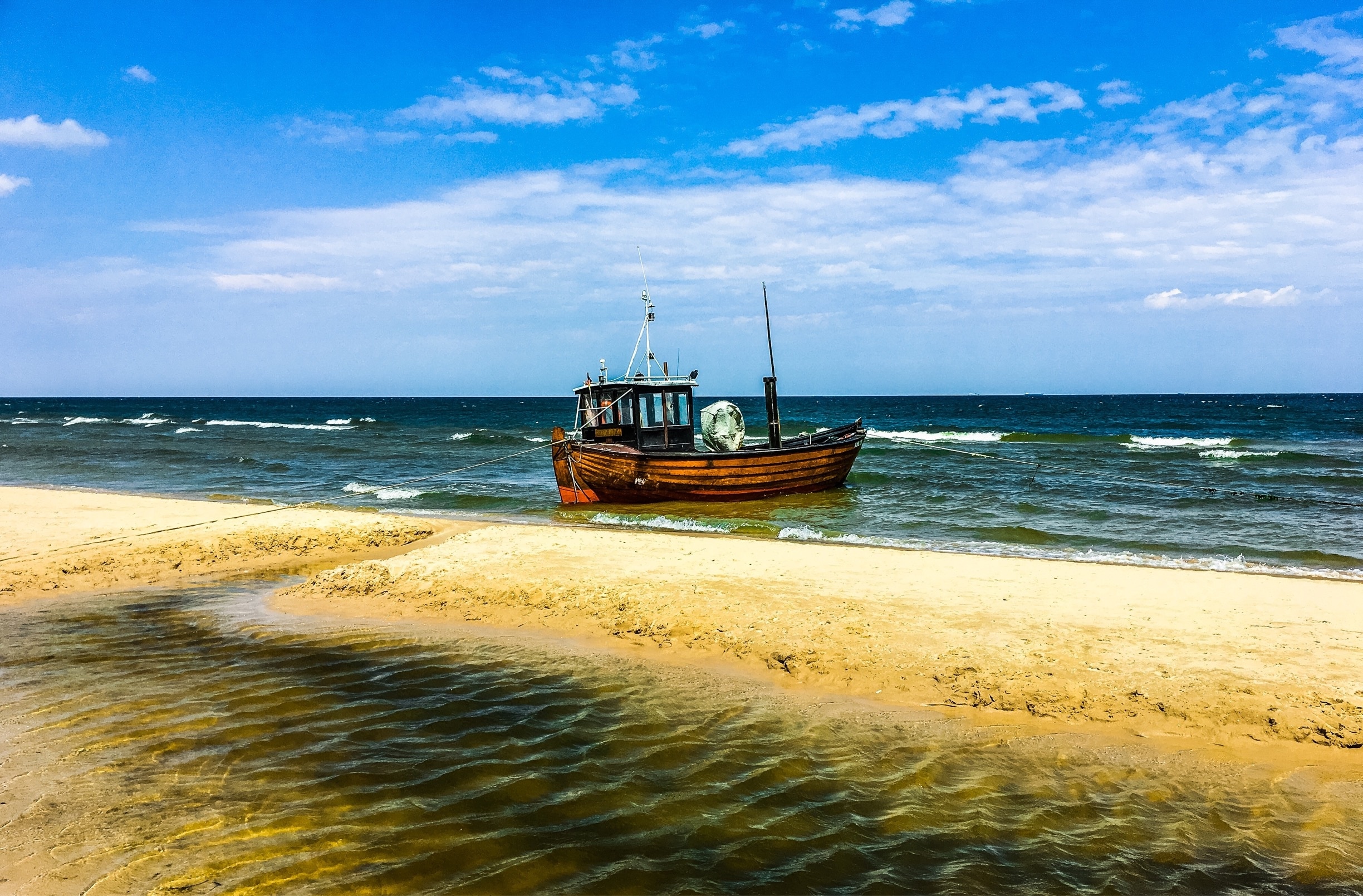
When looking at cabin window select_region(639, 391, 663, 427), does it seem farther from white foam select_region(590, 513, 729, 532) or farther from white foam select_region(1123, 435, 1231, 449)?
white foam select_region(1123, 435, 1231, 449)

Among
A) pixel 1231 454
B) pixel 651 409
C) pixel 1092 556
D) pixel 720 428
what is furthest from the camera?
pixel 1231 454

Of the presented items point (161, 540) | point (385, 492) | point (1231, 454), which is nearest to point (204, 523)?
point (161, 540)

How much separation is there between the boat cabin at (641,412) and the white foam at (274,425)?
143ft

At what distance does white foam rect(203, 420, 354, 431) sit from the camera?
187 feet

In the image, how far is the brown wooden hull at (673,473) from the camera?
17297mm

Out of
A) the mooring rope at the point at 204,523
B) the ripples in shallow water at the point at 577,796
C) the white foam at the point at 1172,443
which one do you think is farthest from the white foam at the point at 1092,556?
the white foam at the point at 1172,443

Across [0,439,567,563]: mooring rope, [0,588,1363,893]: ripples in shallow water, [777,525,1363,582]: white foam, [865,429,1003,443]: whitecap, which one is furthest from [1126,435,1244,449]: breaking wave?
[0,588,1363,893]: ripples in shallow water

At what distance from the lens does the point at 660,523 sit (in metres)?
15.6

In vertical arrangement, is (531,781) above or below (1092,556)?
above

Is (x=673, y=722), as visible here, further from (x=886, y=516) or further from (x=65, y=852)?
(x=886, y=516)

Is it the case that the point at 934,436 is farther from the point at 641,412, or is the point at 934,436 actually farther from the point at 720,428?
the point at 641,412

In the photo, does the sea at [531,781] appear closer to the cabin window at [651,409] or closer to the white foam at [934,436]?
the cabin window at [651,409]

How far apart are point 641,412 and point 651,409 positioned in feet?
0.99

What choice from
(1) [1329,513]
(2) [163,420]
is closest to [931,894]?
(1) [1329,513]
